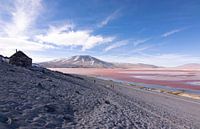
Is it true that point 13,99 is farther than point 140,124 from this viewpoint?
Answer: No

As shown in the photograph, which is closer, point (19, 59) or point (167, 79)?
point (19, 59)

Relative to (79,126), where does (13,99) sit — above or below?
above

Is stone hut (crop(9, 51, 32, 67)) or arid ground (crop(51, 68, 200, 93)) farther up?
stone hut (crop(9, 51, 32, 67))

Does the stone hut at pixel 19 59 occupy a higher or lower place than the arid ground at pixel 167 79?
higher

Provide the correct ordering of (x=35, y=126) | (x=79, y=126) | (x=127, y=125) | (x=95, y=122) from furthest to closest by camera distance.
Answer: (x=127, y=125) → (x=95, y=122) → (x=79, y=126) → (x=35, y=126)

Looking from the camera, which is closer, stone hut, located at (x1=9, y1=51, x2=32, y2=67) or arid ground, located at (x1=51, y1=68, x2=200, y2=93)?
stone hut, located at (x1=9, y1=51, x2=32, y2=67)

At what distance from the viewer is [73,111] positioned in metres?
12.6

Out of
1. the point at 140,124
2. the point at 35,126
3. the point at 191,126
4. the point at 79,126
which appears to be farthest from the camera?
the point at 191,126

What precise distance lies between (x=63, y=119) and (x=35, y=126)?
1.96 metres

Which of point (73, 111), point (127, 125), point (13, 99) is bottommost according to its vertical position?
point (127, 125)

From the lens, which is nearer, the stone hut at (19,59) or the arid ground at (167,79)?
the stone hut at (19,59)

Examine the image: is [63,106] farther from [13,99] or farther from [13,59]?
[13,59]

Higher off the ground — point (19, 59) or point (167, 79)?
point (19, 59)

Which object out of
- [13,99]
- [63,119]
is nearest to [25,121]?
[63,119]
